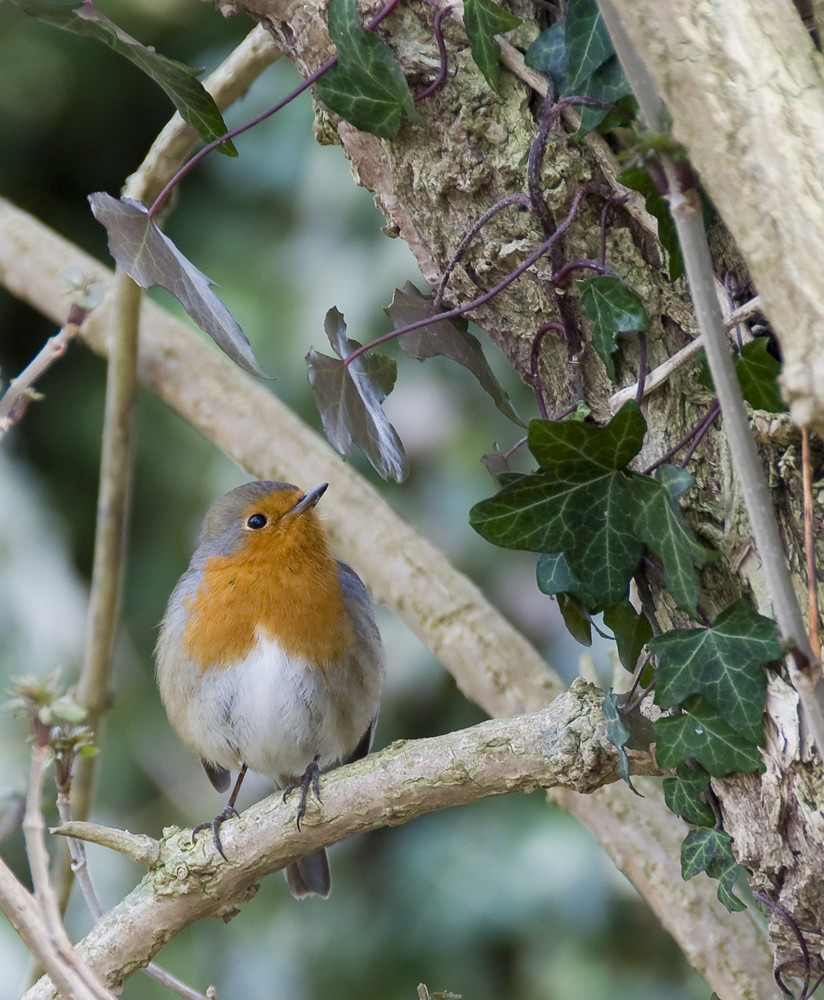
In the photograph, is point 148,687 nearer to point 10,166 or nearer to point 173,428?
point 173,428

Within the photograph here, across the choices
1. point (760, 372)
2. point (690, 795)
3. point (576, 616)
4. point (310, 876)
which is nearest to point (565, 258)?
point (760, 372)

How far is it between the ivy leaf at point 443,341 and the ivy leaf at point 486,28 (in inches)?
14.5

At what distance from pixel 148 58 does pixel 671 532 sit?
918 mm

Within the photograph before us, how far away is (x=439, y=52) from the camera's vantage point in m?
1.44

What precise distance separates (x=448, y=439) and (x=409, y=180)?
6.20 feet

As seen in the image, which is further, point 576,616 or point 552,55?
point 576,616

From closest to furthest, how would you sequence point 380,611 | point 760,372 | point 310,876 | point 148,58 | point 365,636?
1. point 760,372
2. point 148,58
3. point 365,636
4. point 310,876
5. point 380,611

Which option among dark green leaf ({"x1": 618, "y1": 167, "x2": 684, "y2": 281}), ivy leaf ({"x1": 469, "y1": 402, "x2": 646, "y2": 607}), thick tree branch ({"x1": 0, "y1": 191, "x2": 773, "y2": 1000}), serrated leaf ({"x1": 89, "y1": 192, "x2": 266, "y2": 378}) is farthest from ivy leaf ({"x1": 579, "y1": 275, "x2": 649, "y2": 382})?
thick tree branch ({"x1": 0, "y1": 191, "x2": 773, "y2": 1000})

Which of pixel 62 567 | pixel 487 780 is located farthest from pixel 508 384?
pixel 487 780

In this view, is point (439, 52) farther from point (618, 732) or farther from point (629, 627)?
point (618, 732)

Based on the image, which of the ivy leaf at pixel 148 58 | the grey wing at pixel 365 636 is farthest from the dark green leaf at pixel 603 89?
the grey wing at pixel 365 636

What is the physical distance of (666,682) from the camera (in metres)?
1.32

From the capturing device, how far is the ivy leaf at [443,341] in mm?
1671

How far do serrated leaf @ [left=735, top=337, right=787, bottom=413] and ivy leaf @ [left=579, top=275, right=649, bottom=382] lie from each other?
0.14m
